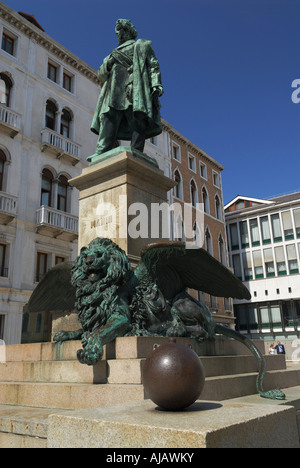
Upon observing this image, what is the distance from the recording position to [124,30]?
26.3ft

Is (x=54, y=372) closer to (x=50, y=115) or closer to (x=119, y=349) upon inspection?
(x=119, y=349)

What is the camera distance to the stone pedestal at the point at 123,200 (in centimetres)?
629

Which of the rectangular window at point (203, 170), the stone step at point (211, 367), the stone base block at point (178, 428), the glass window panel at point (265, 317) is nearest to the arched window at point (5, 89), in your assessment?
the stone step at point (211, 367)

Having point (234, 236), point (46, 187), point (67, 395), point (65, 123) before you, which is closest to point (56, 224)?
point (46, 187)

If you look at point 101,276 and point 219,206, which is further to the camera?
point 219,206

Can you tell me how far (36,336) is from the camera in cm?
1617

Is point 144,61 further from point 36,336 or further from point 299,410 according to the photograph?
point 36,336

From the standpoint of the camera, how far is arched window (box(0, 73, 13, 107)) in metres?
20.6

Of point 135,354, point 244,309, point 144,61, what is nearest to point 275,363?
point 135,354

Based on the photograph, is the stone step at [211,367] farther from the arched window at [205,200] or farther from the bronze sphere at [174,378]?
the arched window at [205,200]

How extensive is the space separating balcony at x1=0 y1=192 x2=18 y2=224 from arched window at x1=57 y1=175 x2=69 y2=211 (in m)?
3.15

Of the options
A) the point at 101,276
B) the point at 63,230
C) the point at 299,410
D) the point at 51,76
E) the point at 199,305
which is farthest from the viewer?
the point at 51,76

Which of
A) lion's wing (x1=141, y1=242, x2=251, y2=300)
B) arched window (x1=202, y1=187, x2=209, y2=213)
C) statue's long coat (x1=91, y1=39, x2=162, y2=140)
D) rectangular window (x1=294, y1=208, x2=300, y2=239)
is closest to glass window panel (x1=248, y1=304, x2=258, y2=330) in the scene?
rectangular window (x1=294, y1=208, x2=300, y2=239)
